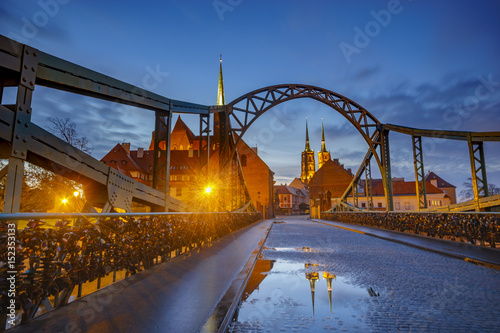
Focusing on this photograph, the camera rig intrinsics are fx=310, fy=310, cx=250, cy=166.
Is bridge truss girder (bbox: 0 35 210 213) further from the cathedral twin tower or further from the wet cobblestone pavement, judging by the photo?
the cathedral twin tower

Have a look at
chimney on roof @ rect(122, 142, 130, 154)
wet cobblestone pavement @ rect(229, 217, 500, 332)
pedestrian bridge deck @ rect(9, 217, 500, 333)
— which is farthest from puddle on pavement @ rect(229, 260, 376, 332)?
chimney on roof @ rect(122, 142, 130, 154)

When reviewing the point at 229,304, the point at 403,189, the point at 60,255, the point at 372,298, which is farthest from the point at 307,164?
the point at 60,255

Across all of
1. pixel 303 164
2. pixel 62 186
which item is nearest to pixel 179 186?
pixel 62 186

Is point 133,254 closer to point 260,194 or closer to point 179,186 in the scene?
point 179,186

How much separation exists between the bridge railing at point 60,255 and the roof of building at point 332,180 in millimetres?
64917

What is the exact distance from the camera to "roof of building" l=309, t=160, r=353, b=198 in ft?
219

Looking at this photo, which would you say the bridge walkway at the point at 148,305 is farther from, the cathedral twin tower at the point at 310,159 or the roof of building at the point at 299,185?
the cathedral twin tower at the point at 310,159

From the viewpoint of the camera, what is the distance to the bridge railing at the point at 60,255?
8.43 ft

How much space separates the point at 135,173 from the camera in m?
50.1

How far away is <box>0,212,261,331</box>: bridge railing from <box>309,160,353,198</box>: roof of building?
213ft

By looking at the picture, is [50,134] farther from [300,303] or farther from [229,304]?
[300,303]

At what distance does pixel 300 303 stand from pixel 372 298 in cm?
82

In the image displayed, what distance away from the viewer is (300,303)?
3.34m

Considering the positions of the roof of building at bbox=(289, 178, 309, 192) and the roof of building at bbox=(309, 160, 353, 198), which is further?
the roof of building at bbox=(289, 178, 309, 192)
